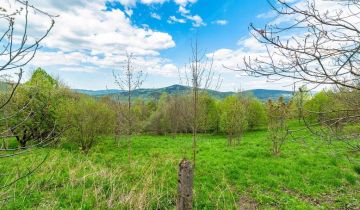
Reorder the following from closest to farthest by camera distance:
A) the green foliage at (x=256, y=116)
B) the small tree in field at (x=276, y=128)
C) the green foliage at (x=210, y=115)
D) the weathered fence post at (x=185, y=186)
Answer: the weathered fence post at (x=185, y=186) → the small tree in field at (x=276, y=128) → the green foliage at (x=256, y=116) → the green foliage at (x=210, y=115)

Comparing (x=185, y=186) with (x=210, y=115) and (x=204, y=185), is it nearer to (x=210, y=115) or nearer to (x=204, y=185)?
(x=204, y=185)

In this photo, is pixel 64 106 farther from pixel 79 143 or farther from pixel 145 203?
pixel 145 203

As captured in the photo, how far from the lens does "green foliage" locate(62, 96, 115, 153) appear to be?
16781 mm

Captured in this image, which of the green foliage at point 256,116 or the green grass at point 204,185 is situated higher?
the green foliage at point 256,116

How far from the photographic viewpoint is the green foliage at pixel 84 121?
55.1ft

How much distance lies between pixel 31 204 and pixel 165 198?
10.1ft

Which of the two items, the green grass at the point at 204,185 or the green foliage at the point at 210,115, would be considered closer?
the green grass at the point at 204,185

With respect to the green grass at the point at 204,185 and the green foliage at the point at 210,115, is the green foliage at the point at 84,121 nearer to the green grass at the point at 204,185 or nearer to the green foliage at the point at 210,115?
the green grass at the point at 204,185

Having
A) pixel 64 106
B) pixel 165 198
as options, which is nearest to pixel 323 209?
pixel 165 198

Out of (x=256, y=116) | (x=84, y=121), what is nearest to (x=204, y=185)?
(x=84, y=121)

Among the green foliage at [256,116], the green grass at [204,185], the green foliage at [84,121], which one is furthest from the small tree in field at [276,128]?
the green foliage at [256,116]

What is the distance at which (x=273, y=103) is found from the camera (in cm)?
1537

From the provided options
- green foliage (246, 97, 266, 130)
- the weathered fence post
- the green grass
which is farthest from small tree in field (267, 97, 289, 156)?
green foliage (246, 97, 266, 130)

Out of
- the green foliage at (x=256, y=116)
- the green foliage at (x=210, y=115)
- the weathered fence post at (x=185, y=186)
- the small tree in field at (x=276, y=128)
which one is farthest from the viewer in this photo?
the green foliage at (x=210, y=115)
